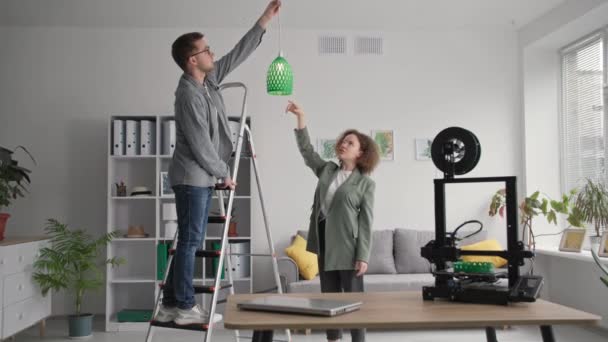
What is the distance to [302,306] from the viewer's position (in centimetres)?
196

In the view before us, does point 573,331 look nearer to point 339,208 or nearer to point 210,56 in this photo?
point 339,208

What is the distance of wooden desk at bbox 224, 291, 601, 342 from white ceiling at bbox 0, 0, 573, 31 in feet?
13.7

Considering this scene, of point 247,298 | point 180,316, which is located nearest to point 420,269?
point 180,316

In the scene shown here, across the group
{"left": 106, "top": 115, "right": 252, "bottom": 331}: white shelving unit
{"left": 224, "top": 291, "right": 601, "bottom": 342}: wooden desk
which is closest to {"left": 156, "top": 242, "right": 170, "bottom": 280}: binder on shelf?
{"left": 106, "top": 115, "right": 252, "bottom": 331}: white shelving unit

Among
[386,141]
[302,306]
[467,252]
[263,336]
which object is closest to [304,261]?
[386,141]

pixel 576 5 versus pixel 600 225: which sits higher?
pixel 576 5

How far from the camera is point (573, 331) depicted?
5.60m

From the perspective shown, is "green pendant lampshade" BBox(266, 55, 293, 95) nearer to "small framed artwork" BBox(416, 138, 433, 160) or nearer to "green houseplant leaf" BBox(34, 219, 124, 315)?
"green houseplant leaf" BBox(34, 219, 124, 315)

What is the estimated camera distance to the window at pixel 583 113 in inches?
234

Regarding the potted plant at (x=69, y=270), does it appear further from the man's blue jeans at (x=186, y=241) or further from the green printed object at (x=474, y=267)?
the green printed object at (x=474, y=267)

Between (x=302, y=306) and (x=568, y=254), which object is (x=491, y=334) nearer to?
(x=302, y=306)

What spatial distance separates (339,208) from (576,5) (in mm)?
3315

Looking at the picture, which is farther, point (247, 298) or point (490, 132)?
point (490, 132)

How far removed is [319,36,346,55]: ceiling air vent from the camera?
21.7 feet
